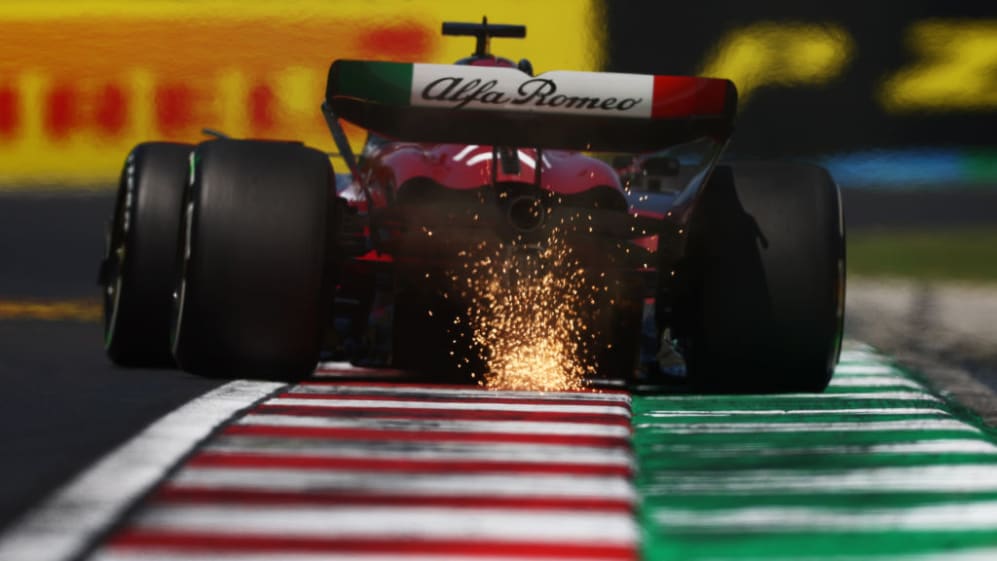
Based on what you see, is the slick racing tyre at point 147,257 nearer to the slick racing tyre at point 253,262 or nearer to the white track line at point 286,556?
the slick racing tyre at point 253,262

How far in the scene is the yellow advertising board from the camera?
41.1 feet

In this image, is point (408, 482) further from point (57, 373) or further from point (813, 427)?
point (57, 373)

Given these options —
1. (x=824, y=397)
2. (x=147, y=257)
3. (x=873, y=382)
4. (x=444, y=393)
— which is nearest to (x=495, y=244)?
(x=444, y=393)

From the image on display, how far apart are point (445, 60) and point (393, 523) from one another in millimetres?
9385

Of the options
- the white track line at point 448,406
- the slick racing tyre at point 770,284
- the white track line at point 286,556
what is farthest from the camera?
the slick racing tyre at point 770,284

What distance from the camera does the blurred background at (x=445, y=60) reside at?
12.4 meters

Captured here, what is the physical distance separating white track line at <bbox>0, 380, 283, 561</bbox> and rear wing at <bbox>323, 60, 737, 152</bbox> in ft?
3.51

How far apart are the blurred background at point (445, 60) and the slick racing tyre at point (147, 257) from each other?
5517 millimetres

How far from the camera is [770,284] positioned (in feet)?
19.3

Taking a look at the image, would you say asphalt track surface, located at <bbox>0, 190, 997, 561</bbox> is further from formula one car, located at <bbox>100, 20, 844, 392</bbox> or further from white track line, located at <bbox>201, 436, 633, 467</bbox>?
formula one car, located at <bbox>100, 20, 844, 392</bbox>

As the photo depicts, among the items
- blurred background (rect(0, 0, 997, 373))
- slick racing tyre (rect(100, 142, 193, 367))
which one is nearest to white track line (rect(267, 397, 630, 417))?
slick racing tyre (rect(100, 142, 193, 367))

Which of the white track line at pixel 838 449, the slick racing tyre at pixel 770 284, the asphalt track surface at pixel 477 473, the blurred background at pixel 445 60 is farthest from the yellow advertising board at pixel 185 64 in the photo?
the white track line at pixel 838 449

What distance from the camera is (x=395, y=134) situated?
5699 mm

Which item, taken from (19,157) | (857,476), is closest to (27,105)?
(19,157)
